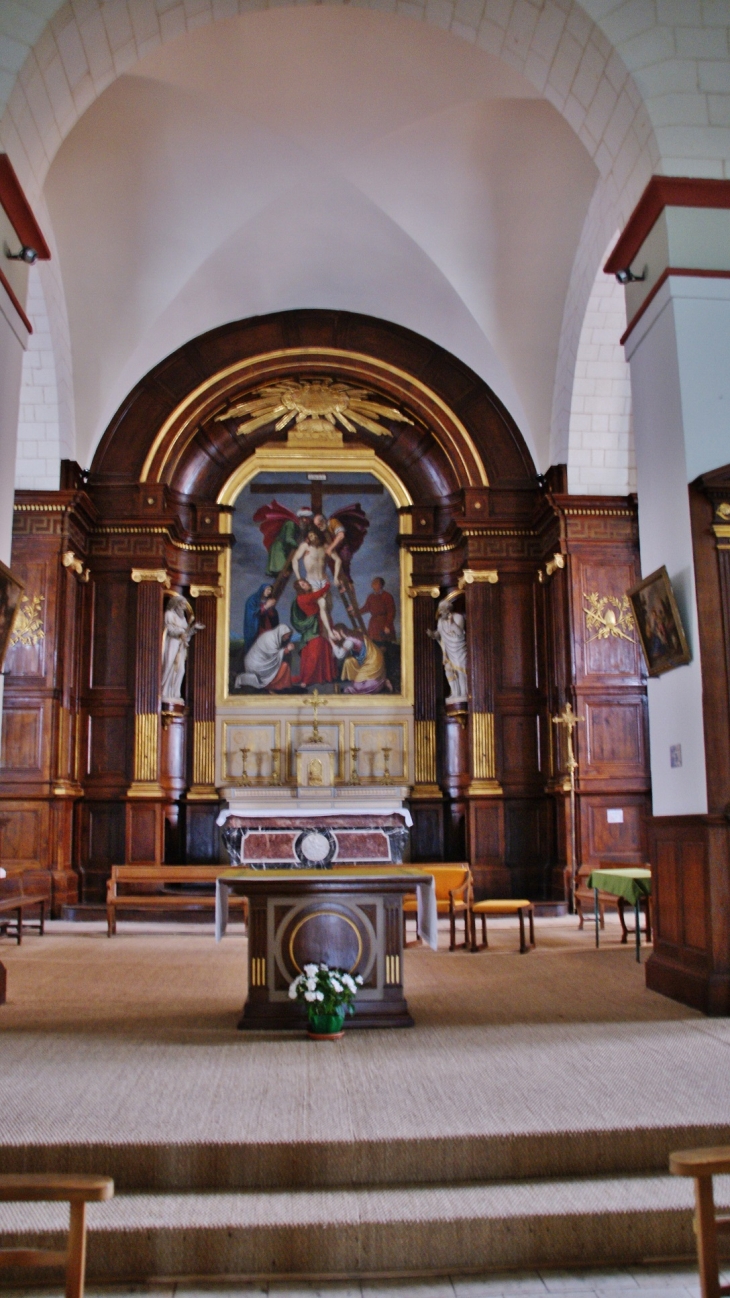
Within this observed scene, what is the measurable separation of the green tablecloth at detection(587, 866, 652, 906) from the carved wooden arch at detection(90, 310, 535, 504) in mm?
6529

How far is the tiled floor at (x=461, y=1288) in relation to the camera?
353cm

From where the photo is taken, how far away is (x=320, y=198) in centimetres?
1255

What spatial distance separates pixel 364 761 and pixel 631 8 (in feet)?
31.8

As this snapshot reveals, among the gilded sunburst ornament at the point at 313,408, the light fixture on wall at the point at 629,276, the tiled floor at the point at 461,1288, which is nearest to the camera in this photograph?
the tiled floor at the point at 461,1288

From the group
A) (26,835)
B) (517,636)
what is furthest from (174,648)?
(517,636)

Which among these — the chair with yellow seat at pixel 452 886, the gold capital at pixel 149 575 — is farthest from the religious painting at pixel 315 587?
the chair with yellow seat at pixel 452 886

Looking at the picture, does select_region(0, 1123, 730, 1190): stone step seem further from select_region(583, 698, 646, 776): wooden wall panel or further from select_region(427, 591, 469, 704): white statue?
select_region(427, 591, 469, 704): white statue

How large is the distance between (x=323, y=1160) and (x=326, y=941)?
217 cm

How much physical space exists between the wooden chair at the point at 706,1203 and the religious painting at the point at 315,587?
38.5ft

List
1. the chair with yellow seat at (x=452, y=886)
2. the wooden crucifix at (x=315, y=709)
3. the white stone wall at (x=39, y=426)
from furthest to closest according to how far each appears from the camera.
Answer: the wooden crucifix at (x=315, y=709) < the white stone wall at (x=39, y=426) < the chair with yellow seat at (x=452, y=886)

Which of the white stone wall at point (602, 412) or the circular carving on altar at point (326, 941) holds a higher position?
the white stone wall at point (602, 412)

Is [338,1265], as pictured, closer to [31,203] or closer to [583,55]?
[31,203]

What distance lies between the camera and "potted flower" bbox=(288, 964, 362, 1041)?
18.7 ft

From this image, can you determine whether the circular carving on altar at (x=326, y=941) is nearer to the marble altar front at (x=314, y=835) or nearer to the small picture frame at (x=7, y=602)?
the small picture frame at (x=7, y=602)
